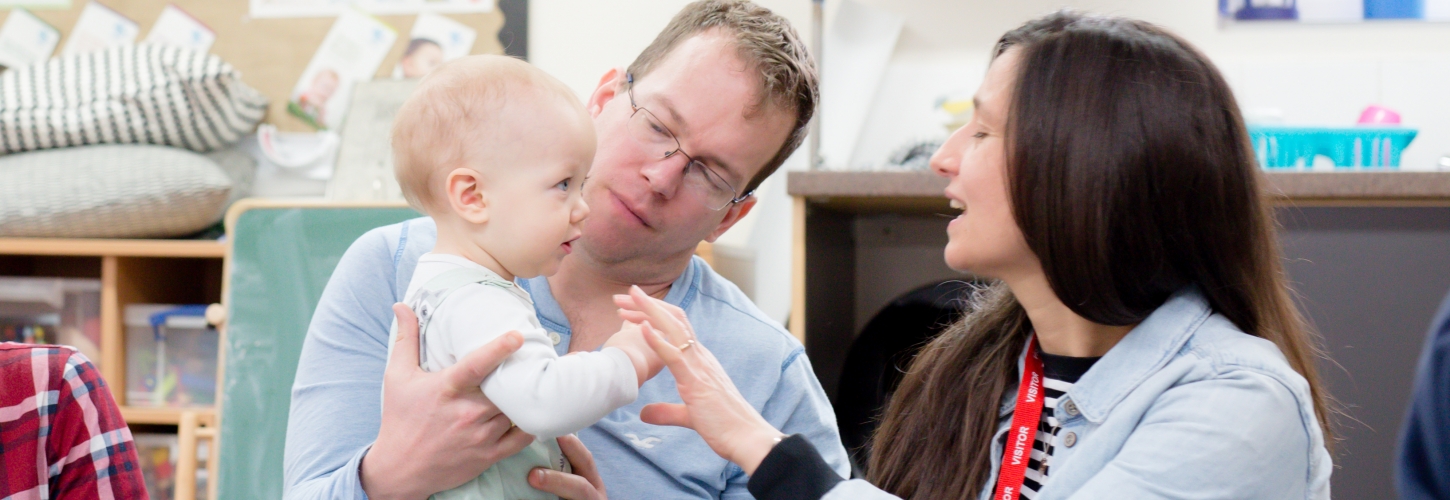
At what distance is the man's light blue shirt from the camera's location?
1.00 meters

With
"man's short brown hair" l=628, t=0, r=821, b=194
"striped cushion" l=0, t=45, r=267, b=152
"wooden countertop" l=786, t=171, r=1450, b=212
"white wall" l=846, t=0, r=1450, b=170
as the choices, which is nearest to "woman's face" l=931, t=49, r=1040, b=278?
"man's short brown hair" l=628, t=0, r=821, b=194

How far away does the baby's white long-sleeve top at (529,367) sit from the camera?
766 millimetres

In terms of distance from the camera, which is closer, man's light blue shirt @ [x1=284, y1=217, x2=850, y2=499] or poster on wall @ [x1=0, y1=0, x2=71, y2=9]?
man's light blue shirt @ [x1=284, y1=217, x2=850, y2=499]

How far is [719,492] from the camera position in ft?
3.77

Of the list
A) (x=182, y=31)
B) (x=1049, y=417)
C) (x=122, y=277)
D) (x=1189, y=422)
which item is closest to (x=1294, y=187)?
(x=1049, y=417)

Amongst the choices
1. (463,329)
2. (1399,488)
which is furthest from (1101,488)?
(463,329)

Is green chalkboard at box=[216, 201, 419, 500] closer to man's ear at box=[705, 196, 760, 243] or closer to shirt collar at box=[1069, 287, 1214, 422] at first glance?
man's ear at box=[705, 196, 760, 243]

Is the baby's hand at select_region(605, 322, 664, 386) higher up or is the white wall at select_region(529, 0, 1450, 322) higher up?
the white wall at select_region(529, 0, 1450, 322)

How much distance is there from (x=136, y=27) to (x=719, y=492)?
7.62 ft

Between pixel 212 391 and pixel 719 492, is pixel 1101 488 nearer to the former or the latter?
pixel 719 492

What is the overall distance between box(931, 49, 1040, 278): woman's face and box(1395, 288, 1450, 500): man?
505 millimetres

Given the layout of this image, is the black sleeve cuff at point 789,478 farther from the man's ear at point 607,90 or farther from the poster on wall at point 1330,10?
the poster on wall at point 1330,10

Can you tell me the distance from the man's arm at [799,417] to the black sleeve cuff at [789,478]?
0.28 m

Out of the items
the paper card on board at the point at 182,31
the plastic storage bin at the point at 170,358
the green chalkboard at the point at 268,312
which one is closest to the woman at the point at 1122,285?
the green chalkboard at the point at 268,312
